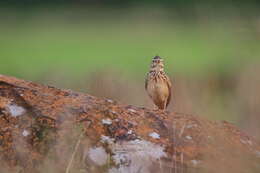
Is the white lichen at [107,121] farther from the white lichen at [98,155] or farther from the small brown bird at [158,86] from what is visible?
the small brown bird at [158,86]

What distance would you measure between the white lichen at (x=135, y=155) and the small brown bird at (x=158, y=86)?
→ 3362 mm

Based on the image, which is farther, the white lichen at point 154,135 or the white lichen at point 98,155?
the white lichen at point 154,135

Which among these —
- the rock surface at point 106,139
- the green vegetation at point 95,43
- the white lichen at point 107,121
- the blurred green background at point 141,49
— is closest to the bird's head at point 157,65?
the blurred green background at point 141,49

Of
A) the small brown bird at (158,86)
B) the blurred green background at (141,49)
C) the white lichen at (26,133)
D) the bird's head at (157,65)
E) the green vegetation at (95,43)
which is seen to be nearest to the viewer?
the blurred green background at (141,49)

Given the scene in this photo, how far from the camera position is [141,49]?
1692cm

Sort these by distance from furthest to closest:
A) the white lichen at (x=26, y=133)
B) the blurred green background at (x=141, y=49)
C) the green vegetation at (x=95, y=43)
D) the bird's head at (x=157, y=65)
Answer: the green vegetation at (x=95, y=43), the bird's head at (x=157, y=65), the white lichen at (x=26, y=133), the blurred green background at (x=141, y=49)

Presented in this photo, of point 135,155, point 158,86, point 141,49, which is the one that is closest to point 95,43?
point 141,49

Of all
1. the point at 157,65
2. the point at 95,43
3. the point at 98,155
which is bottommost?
the point at 98,155

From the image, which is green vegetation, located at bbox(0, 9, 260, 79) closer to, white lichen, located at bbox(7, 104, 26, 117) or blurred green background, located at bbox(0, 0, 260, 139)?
blurred green background, located at bbox(0, 0, 260, 139)

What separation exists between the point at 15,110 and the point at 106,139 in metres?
0.52

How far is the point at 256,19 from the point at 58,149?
1.13m

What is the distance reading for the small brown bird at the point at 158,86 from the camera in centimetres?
760

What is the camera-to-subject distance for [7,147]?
4121 millimetres

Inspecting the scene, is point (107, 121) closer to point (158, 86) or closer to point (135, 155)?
point (135, 155)
